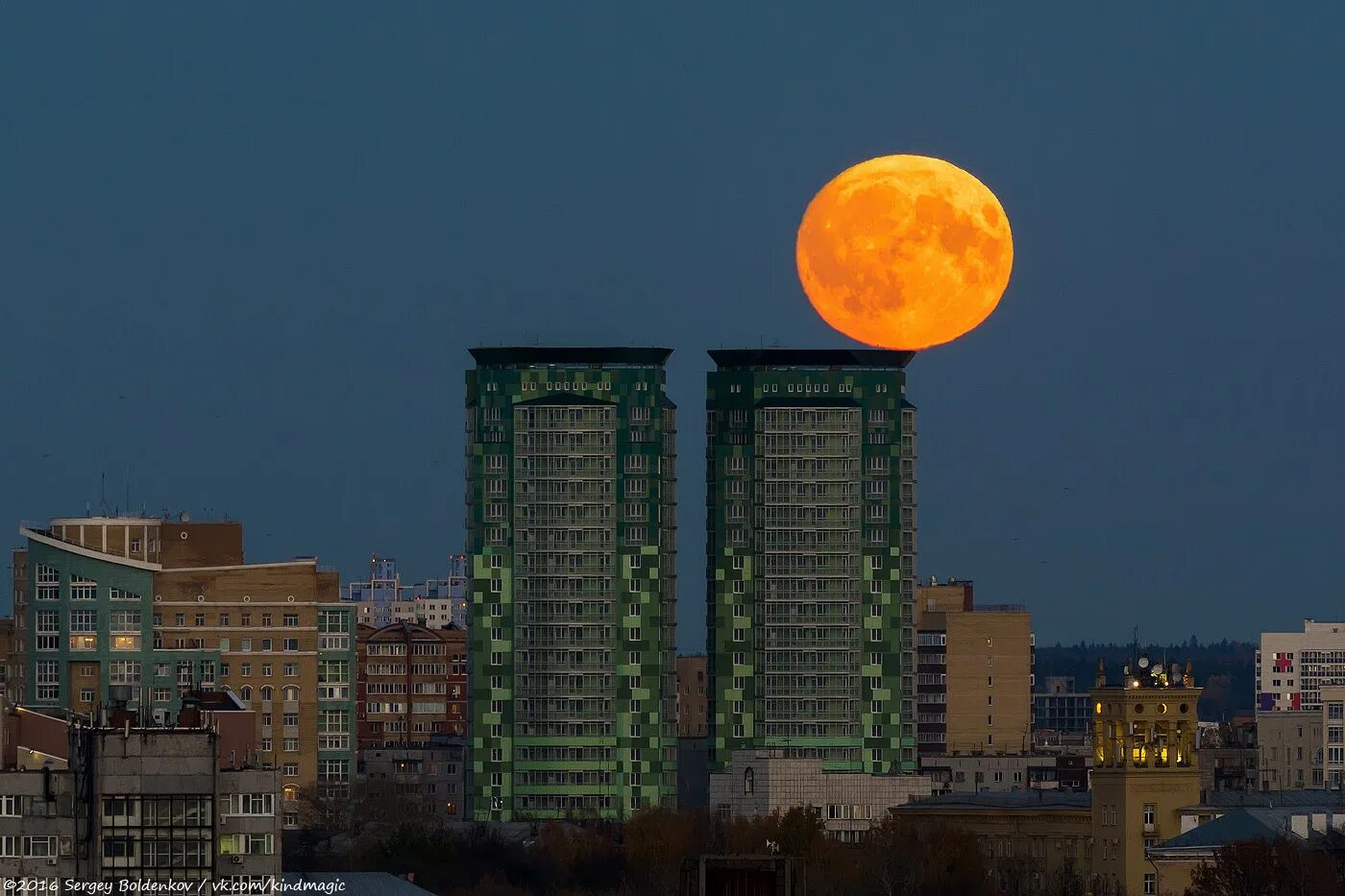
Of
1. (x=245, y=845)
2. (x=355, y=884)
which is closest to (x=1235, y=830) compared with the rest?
(x=355, y=884)

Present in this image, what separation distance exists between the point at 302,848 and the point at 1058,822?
38.7 metres

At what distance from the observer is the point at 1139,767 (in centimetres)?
A: 18562

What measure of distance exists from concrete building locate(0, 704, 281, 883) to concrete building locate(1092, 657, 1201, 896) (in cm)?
8732

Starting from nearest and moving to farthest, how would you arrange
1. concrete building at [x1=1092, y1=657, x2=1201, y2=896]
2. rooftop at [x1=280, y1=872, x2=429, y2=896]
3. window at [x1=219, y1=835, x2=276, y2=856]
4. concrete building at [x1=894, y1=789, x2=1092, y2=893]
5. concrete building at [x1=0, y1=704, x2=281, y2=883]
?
concrete building at [x1=0, y1=704, x2=281, y2=883] → window at [x1=219, y1=835, x2=276, y2=856] → rooftop at [x1=280, y1=872, x2=429, y2=896] → concrete building at [x1=1092, y1=657, x2=1201, y2=896] → concrete building at [x1=894, y1=789, x2=1092, y2=893]

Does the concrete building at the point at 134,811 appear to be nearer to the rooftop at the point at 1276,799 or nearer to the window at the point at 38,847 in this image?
the window at the point at 38,847

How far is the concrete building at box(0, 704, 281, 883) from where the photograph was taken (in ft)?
320

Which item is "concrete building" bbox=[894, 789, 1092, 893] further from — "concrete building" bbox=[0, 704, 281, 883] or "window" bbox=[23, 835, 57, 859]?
"window" bbox=[23, 835, 57, 859]

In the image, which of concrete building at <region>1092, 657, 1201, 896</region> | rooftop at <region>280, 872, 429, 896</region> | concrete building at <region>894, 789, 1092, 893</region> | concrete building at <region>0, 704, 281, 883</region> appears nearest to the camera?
concrete building at <region>0, 704, 281, 883</region>

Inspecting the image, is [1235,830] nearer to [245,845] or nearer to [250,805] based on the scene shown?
[245,845]

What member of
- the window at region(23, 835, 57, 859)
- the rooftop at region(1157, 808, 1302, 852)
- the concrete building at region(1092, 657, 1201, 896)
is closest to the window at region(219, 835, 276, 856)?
the window at region(23, 835, 57, 859)

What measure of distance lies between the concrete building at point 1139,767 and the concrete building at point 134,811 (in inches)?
3438

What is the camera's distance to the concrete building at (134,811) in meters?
97.5

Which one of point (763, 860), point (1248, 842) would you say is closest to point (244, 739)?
point (763, 860)

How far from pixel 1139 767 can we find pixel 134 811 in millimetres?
94208
